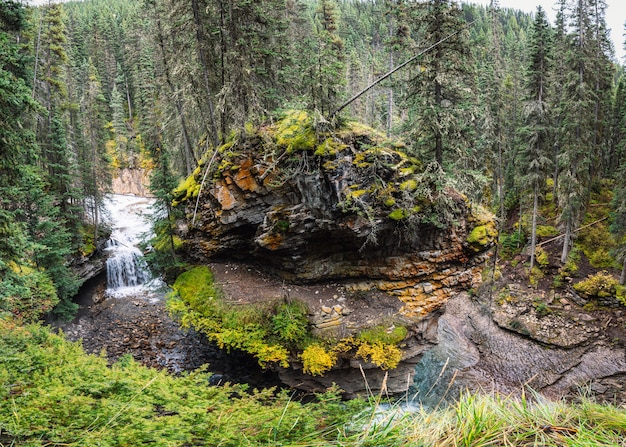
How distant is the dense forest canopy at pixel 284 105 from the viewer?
38.1 ft

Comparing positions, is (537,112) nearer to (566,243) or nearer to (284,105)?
(566,243)

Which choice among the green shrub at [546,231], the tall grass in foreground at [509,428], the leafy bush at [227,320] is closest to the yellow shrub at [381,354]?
the leafy bush at [227,320]

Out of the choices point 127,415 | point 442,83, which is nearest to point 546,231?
point 442,83

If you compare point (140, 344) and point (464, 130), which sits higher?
point (464, 130)

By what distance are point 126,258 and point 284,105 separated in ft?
58.1

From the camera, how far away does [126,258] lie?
24156mm

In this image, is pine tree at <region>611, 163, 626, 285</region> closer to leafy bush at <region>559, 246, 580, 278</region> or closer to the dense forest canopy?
the dense forest canopy

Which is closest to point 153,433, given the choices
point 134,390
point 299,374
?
Result: point 134,390

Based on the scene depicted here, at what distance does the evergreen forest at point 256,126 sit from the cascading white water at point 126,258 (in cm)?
180

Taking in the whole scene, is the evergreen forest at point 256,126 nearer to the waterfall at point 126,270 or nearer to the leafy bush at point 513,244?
the leafy bush at point 513,244

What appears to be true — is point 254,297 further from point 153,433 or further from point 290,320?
point 153,433

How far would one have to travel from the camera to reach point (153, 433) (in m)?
3.02

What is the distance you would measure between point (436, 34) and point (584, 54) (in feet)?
48.7

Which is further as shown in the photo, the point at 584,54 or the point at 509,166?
the point at 509,166
